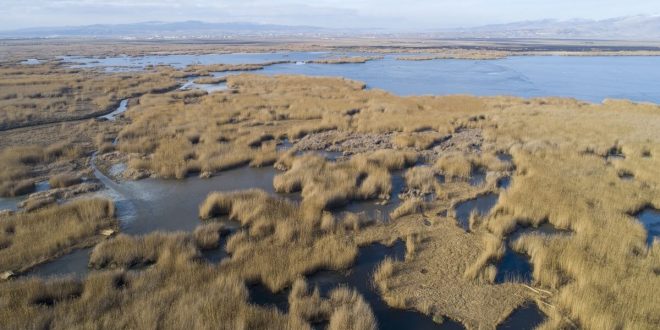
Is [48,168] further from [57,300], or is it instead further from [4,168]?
[57,300]

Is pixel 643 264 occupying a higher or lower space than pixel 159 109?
lower

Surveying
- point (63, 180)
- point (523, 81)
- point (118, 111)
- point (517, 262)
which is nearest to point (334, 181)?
point (517, 262)

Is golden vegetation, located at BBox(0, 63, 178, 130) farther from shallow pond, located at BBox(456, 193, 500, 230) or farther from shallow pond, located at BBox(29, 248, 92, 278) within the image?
shallow pond, located at BBox(456, 193, 500, 230)

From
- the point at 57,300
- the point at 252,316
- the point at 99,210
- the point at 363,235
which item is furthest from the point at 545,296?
the point at 99,210

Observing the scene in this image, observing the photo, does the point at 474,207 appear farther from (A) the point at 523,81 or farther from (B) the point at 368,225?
(A) the point at 523,81

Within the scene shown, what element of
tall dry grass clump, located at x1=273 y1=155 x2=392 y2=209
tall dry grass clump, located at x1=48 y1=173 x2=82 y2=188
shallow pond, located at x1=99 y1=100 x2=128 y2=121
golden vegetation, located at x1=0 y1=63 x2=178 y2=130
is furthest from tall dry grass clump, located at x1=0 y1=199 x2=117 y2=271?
shallow pond, located at x1=99 y1=100 x2=128 y2=121

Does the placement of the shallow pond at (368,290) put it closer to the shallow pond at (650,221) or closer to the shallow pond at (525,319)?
the shallow pond at (525,319)
